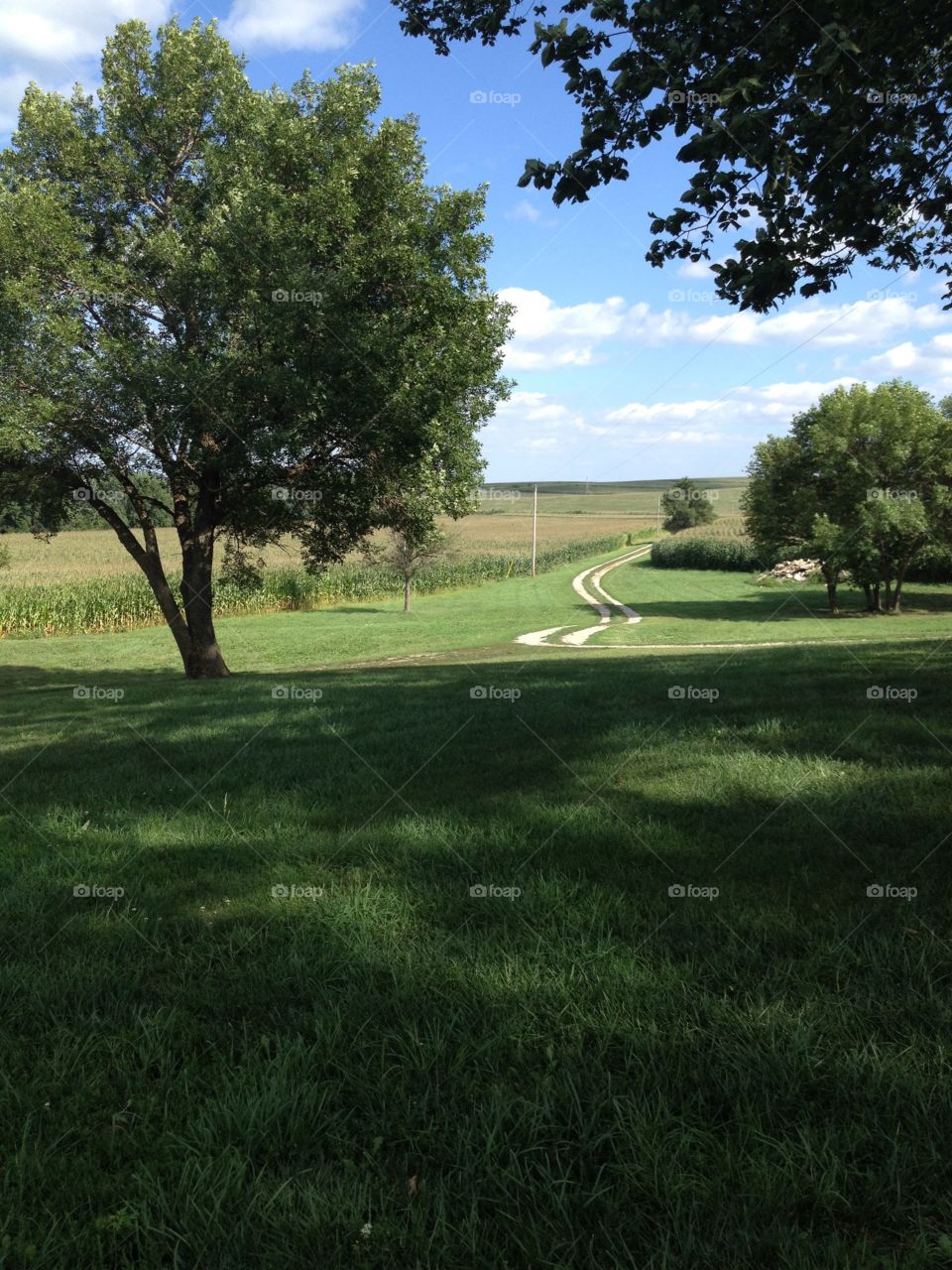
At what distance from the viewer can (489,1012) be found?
10.2 ft

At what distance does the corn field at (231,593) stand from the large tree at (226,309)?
436 inches

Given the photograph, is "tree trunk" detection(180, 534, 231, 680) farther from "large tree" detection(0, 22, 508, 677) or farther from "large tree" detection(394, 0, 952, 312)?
"large tree" detection(394, 0, 952, 312)

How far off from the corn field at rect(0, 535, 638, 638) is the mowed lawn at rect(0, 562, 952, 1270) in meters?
22.4

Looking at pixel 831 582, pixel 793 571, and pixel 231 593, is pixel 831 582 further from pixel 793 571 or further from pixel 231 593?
pixel 231 593

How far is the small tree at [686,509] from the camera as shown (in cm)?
8762

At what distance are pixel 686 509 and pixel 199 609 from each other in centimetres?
7680

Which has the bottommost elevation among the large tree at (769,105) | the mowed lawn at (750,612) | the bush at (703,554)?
the mowed lawn at (750,612)

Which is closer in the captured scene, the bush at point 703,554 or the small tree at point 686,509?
the bush at point 703,554

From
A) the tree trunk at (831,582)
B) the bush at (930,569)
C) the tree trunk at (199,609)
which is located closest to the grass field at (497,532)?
the tree trunk at (199,609)

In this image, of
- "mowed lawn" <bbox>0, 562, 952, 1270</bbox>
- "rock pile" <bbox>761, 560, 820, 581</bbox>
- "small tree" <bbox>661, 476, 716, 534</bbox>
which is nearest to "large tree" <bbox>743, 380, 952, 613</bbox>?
"rock pile" <bbox>761, 560, 820, 581</bbox>

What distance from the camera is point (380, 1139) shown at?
2.49 metres

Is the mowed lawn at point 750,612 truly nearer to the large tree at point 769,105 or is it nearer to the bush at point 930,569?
the bush at point 930,569

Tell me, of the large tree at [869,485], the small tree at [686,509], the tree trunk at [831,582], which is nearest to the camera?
the large tree at [869,485]

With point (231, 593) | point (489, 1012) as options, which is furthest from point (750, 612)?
point (489, 1012)
